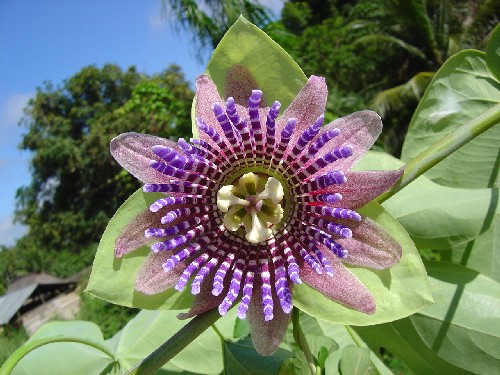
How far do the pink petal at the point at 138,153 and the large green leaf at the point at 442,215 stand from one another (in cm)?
24

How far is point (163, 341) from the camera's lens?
631 millimetres

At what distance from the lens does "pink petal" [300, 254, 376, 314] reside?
43 cm

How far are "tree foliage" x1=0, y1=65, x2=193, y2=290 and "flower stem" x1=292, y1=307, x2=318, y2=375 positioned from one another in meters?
14.3

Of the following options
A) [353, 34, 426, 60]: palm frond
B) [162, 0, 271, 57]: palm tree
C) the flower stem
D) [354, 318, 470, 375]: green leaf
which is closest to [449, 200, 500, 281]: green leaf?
[354, 318, 470, 375]: green leaf

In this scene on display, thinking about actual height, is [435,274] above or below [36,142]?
below

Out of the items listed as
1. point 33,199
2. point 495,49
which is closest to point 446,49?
point 495,49

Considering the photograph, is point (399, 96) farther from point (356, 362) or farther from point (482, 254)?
point (356, 362)

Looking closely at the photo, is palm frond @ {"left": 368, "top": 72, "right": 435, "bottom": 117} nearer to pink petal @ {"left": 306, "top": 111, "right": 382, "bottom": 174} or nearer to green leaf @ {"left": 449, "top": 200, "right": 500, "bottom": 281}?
green leaf @ {"left": 449, "top": 200, "right": 500, "bottom": 281}

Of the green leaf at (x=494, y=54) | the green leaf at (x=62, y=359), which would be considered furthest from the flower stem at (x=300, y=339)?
the green leaf at (x=494, y=54)

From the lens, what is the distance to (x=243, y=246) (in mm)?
477

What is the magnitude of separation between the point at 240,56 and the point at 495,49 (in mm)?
311

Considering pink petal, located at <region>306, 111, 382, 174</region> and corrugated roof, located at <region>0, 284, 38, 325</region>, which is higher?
pink petal, located at <region>306, 111, 382, 174</region>

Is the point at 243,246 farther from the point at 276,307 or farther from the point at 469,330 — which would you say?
the point at 469,330

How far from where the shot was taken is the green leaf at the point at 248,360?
0.53 meters
